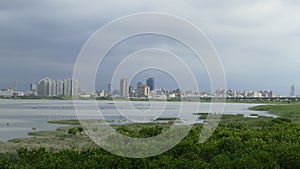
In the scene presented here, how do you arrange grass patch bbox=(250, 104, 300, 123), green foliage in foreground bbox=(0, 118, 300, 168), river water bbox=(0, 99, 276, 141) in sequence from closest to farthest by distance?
green foliage in foreground bbox=(0, 118, 300, 168)
river water bbox=(0, 99, 276, 141)
grass patch bbox=(250, 104, 300, 123)

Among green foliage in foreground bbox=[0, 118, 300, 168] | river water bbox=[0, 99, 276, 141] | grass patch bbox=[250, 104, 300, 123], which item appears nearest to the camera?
green foliage in foreground bbox=[0, 118, 300, 168]

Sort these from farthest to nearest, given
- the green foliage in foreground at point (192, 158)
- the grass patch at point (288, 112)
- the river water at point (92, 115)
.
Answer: the grass patch at point (288, 112) < the river water at point (92, 115) < the green foliage in foreground at point (192, 158)

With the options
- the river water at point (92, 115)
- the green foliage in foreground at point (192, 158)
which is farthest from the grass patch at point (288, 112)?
the green foliage in foreground at point (192, 158)

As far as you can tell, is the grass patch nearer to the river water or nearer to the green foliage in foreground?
the river water

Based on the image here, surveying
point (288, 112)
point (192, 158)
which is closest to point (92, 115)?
point (288, 112)

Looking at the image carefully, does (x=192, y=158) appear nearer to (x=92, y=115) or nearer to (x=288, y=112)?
(x=92, y=115)

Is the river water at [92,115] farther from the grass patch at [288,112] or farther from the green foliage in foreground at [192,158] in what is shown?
the green foliage in foreground at [192,158]

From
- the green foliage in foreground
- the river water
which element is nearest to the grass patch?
the river water

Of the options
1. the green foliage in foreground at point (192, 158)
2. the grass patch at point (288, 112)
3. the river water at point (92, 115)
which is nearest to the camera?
the green foliage in foreground at point (192, 158)

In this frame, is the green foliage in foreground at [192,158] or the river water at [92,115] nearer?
the green foliage in foreground at [192,158]

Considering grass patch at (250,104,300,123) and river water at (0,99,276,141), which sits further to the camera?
grass patch at (250,104,300,123)

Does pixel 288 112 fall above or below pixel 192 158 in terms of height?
below
